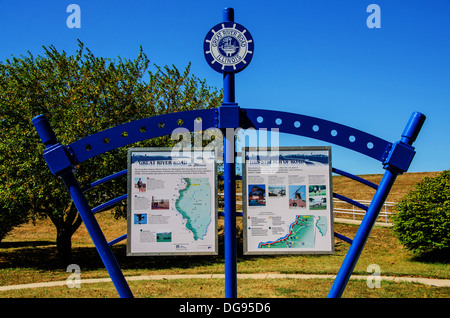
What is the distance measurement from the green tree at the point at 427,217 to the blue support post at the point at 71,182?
456 inches

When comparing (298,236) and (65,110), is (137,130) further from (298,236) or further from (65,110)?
(65,110)

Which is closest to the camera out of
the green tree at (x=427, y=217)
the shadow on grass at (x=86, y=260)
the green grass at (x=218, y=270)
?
the green grass at (x=218, y=270)

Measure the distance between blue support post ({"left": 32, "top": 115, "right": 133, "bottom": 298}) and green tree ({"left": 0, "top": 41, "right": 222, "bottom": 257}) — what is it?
9.57 metres

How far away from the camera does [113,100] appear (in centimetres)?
1455

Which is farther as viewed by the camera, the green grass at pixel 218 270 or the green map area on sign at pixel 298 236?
the green grass at pixel 218 270

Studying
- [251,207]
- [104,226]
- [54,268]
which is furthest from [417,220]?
[104,226]

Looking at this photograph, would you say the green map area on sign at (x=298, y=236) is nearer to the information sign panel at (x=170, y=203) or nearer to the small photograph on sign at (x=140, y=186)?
the information sign panel at (x=170, y=203)

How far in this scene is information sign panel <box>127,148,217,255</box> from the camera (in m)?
4.39

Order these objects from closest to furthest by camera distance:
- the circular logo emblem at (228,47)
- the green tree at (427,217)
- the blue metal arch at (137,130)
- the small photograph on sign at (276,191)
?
the blue metal arch at (137,130) < the circular logo emblem at (228,47) < the small photograph on sign at (276,191) < the green tree at (427,217)

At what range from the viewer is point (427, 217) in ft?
40.8

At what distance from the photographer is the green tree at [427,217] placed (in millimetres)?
12188

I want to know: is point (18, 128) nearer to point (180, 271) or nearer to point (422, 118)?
point (180, 271)

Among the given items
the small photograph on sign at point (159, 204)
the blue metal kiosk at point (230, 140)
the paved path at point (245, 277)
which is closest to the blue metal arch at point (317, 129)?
the blue metal kiosk at point (230, 140)
